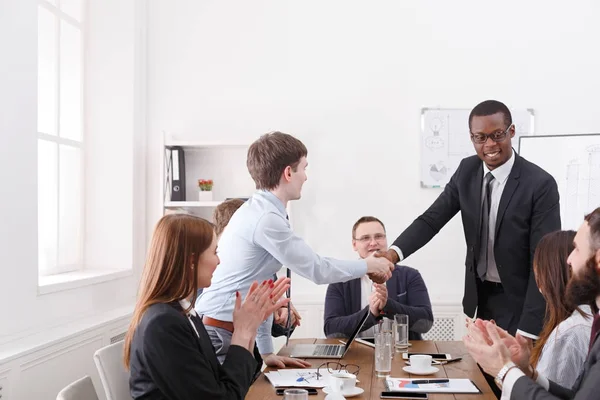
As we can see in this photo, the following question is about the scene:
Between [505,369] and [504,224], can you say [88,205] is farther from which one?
[505,369]

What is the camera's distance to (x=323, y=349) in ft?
10.0

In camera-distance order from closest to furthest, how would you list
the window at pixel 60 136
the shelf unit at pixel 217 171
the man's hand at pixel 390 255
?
the man's hand at pixel 390 255
the window at pixel 60 136
the shelf unit at pixel 217 171

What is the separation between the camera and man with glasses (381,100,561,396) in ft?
10.5

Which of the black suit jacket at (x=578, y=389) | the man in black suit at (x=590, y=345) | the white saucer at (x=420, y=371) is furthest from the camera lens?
the white saucer at (x=420, y=371)

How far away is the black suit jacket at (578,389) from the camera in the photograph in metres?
1.59

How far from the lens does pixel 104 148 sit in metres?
4.51

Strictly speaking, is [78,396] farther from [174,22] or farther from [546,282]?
[174,22]

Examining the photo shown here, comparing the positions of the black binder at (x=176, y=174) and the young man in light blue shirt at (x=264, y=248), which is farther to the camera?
the black binder at (x=176, y=174)

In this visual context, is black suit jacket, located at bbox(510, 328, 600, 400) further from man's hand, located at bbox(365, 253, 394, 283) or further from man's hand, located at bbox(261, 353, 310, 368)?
man's hand, located at bbox(365, 253, 394, 283)

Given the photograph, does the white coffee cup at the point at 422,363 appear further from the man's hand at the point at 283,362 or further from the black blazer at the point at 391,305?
the black blazer at the point at 391,305

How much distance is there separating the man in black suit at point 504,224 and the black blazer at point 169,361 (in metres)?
1.69

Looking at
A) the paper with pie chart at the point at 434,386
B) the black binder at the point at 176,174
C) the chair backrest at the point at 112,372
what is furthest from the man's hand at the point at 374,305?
the black binder at the point at 176,174

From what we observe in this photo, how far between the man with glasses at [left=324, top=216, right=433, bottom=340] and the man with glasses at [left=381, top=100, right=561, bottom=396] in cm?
31

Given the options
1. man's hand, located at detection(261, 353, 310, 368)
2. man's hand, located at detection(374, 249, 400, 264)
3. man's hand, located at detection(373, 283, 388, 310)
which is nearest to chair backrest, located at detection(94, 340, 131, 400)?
man's hand, located at detection(261, 353, 310, 368)
